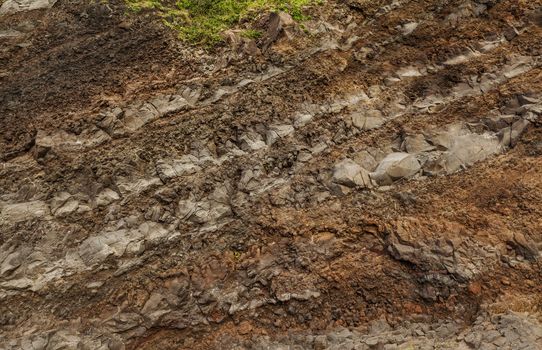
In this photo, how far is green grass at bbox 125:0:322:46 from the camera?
1010 centimetres

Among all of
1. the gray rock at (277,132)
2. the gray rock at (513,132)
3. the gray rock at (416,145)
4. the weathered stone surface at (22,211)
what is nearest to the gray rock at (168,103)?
the gray rock at (277,132)

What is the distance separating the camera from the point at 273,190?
865 cm

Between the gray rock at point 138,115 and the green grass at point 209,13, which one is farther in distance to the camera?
the green grass at point 209,13

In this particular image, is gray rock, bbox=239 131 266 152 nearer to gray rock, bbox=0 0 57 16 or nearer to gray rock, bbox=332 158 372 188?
gray rock, bbox=332 158 372 188

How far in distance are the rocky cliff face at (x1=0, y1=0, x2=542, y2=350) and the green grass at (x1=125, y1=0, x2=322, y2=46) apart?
37 cm

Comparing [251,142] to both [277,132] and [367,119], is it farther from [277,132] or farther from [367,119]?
[367,119]

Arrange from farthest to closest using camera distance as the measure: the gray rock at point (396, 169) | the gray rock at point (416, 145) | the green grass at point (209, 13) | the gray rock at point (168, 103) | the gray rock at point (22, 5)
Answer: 1. the gray rock at point (22, 5)
2. the green grass at point (209, 13)
3. the gray rock at point (168, 103)
4. the gray rock at point (416, 145)
5. the gray rock at point (396, 169)

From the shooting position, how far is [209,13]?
10.6m

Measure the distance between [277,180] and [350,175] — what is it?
151 cm

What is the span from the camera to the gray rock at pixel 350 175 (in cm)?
850

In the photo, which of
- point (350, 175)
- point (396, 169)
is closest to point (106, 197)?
point (350, 175)

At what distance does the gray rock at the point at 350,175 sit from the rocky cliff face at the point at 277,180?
0.03 meters

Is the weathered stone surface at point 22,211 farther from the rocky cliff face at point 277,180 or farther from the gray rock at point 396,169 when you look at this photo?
the gray rock at point 396,169

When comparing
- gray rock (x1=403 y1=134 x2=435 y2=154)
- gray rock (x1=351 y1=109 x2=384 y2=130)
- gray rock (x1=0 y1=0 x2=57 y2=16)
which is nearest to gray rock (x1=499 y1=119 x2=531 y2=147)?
gray rock (x1=403 y1=134 x2=435 y2=154)
